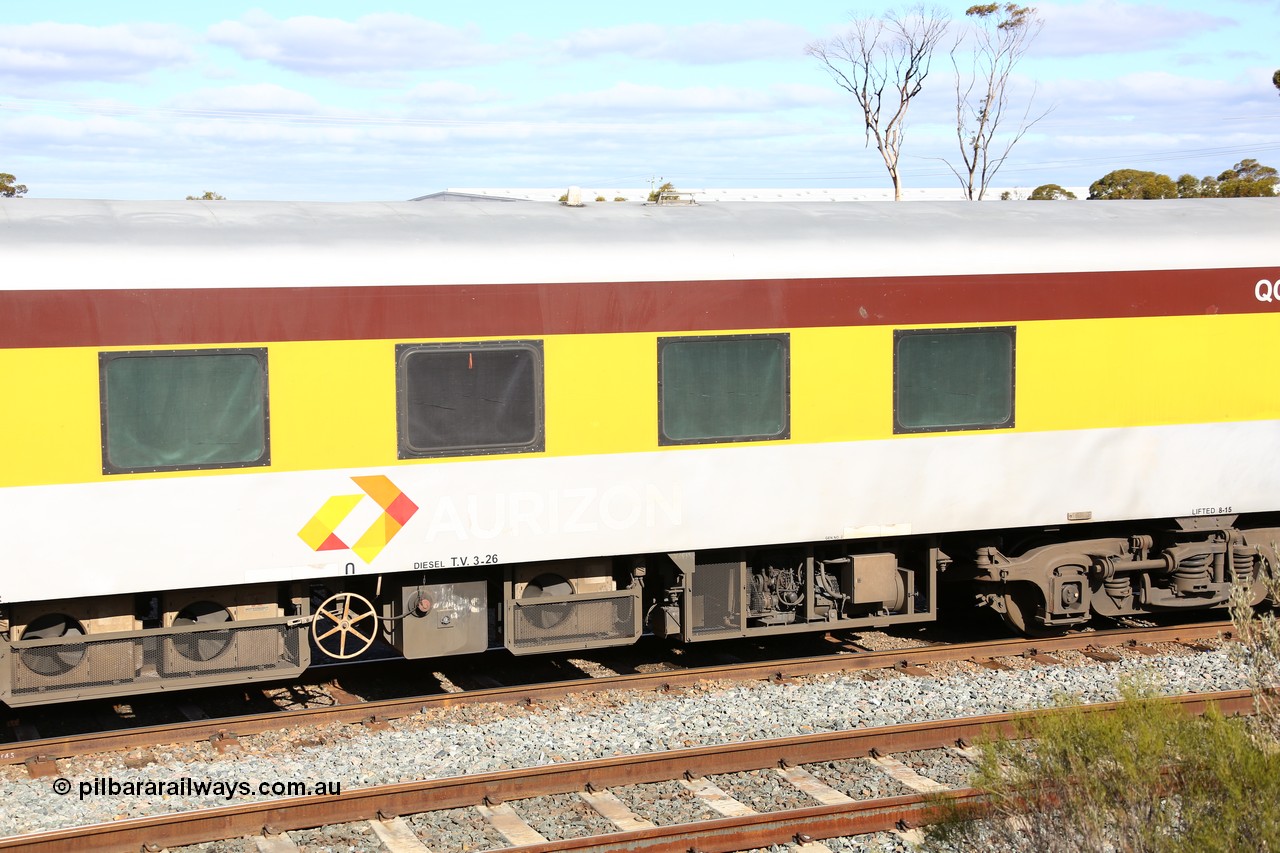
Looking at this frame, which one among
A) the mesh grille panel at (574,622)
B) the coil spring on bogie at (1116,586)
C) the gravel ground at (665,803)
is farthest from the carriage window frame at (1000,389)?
the gravel ground at (665,803)

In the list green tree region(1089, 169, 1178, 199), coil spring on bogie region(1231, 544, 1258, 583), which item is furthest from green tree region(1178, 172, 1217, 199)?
coil spring on bogie region(1231, 544, 1258, 583)

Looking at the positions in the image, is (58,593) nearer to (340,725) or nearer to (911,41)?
(340,725)

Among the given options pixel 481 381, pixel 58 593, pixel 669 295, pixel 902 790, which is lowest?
pixel 902 790

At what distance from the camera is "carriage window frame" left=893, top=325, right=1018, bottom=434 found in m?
9.32

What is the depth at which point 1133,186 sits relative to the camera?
36.8m

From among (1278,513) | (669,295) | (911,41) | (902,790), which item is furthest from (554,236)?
(911,41)

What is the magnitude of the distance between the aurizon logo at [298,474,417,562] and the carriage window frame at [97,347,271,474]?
48cm

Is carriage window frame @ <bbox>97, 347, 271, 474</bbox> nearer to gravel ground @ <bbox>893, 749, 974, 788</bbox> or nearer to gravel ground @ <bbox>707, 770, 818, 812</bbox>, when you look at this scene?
gravel ground @ <bbox>707, 770, 818, 812</bbox>

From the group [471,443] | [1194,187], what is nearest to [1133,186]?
[1194,187]

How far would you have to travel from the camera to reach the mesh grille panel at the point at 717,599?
9.48m

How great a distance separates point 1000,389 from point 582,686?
3.64m

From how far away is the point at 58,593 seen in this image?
7.79 m

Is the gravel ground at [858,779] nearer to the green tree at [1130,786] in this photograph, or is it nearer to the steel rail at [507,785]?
the steel rail at [507,785]

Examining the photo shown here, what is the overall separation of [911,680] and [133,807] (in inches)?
208
